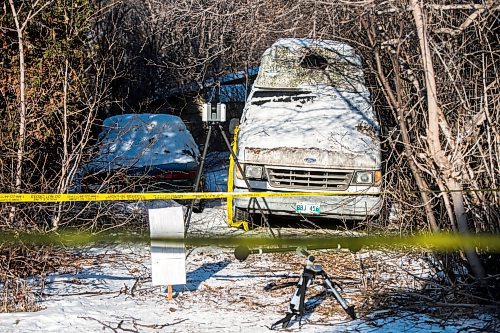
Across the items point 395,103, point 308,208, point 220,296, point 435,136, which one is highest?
point 395,103

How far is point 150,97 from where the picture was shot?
21.9 metres

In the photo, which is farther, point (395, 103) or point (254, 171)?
point (254, 171)

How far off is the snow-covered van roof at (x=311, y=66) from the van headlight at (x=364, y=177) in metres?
1.74

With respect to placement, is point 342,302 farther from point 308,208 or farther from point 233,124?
point 233,124

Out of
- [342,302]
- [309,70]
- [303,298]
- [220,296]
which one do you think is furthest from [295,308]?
[309,70]

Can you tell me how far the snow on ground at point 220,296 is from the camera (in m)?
5.84

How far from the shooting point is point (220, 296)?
673cm

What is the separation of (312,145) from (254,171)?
78 centimetres

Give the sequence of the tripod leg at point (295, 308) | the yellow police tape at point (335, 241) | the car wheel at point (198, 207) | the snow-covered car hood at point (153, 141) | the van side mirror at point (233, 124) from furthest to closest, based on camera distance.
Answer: the car wheel at point (198, 207) → the snow-covered car hood at point (153, 141) → the van side mirror at point (233, 124) → the tripod leg at point (295, 308) → the yellow police tape at point (335, 241)

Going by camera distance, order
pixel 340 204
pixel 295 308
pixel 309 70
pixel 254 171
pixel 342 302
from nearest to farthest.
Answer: pixel 295 308 < pixel 342 302 < pixel 340 204 < pixel 254 171 < pixel 309 70

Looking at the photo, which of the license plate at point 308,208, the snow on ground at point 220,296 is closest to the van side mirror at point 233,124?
the license plate at point 308,208

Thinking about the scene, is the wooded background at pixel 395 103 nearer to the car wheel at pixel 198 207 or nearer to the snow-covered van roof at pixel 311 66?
the snow-covered van roof at pixel 311 66

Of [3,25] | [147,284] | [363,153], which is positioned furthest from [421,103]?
[3,25]

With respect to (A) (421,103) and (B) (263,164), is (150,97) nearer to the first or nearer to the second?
(B) (263,164)
